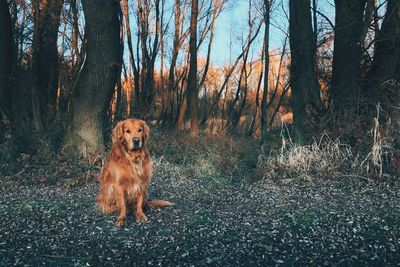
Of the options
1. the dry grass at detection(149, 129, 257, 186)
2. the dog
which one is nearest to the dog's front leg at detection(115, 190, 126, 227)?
the dog

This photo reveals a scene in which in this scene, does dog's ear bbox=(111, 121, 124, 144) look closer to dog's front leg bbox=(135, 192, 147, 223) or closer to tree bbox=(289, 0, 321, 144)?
dog's front leg bbox=(135, 192, 147, 223)

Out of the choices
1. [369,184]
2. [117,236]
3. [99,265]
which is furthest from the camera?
[369,184]

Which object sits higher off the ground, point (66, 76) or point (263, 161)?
point (66, 76)

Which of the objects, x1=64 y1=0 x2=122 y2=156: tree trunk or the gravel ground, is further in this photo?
x1=64 y1=0 x2=122 y2=156: tree trunk

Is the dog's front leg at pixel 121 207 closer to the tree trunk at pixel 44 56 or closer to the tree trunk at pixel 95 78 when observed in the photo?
the tree trunk at pixel 95 78

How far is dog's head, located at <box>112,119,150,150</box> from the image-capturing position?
531cm

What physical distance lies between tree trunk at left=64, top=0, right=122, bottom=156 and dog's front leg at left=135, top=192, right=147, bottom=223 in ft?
10.3

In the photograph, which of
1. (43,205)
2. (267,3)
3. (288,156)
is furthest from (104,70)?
(267,3)

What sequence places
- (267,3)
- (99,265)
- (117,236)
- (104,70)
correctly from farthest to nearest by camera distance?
1. (267,3)
2. (104,70)
3. (117,236)
4. (99,265)

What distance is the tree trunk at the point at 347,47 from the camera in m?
9.68

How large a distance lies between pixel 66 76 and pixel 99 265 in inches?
563

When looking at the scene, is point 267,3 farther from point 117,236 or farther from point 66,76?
point 117,236

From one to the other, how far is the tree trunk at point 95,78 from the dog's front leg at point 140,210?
315 centimetres

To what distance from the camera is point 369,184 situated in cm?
680
